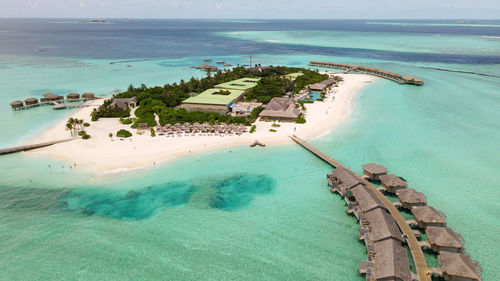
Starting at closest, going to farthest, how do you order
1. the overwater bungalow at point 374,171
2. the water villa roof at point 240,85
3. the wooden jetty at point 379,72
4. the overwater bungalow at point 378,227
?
1. the overwater bungalow at point 378,227
2. the overwater bungalow at point 374,171
3. the water villa roof at point 240,85
4. the wooden jetty at point 379,72

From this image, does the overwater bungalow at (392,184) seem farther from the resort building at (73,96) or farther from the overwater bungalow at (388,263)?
the resort building at (73,96)

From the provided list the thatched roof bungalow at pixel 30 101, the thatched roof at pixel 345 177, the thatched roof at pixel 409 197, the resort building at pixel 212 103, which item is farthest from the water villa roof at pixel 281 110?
the thatched roof bungalow at pixel 30 101

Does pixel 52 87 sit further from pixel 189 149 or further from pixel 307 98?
pixel 307 98

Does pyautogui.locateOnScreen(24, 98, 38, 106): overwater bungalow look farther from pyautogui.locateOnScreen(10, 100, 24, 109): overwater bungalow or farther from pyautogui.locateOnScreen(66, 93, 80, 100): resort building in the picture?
pyautogui.locateOnScreen(66, 93, 80, 100): resort building

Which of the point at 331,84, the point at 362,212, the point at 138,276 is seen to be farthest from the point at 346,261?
the point at 331,84

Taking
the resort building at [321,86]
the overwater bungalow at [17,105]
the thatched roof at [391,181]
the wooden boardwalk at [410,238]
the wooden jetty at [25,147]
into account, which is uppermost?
the resort building at [321,86]

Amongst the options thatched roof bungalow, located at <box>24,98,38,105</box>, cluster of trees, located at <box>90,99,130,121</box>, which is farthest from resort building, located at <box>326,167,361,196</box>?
thatched roof bungalow, located at <box>24,98,38,105</box>

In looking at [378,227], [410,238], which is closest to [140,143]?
[378,227]
